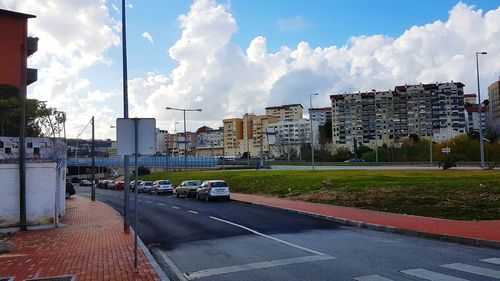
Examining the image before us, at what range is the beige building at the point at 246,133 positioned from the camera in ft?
513

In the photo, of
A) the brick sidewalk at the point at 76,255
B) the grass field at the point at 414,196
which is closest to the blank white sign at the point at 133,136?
the brick sidewalk at the point at 76,255

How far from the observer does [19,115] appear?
890 inches

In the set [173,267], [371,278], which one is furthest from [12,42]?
[371,278]

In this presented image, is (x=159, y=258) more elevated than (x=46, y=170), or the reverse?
(x=46, y=170)

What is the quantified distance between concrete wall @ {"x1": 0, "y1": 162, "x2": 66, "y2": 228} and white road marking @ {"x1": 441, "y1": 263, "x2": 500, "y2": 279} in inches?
574

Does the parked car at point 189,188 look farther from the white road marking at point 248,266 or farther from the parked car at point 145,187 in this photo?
the white road marking at point 248,266

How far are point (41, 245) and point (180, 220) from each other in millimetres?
7684

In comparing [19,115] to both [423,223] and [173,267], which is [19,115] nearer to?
[173,267]

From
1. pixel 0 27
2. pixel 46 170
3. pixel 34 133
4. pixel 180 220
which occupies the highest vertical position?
pixel 0 27

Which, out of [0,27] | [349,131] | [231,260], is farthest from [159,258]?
[349,131]

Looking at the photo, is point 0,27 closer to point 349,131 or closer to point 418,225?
point 418,225

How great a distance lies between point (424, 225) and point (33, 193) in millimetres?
13969

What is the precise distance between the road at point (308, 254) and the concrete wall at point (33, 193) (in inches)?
157

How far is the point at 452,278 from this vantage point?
27.6 feet
